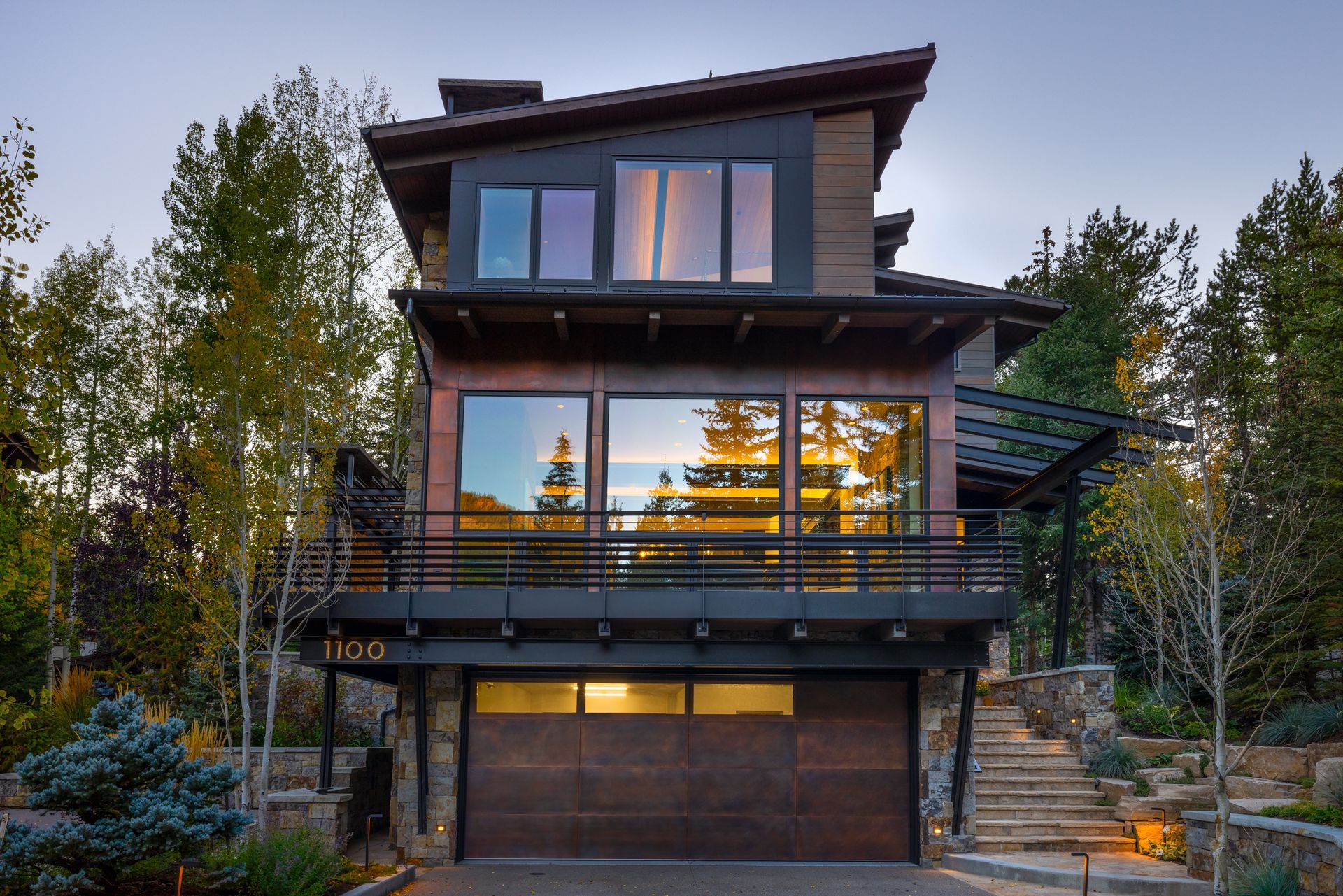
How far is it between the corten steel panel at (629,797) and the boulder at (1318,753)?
26.5 ft

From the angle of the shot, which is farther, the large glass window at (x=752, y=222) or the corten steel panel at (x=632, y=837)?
the large glass window at (x=752, y=222)

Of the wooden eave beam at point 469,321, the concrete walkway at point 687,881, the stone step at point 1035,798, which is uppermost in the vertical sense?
the wooden eave beam at point 469,321

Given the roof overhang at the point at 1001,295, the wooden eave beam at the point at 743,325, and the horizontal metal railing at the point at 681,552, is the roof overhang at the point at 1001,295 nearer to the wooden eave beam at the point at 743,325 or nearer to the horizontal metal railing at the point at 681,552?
the wooden eave beam at the point at 743,325

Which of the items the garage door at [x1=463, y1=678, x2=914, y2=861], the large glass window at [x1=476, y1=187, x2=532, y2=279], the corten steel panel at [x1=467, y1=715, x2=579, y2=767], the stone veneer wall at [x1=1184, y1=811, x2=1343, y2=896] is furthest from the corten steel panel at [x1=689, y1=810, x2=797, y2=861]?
the large glass window at [x1=476, y1=187, x2=532, y2=279]

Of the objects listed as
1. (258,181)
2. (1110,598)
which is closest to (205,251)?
(258,181)

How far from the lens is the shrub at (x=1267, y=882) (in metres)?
9.73

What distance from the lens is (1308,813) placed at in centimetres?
1103

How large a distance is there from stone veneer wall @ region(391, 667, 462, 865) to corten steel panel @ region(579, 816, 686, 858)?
1.71 m

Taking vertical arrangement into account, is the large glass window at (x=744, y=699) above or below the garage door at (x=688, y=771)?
above

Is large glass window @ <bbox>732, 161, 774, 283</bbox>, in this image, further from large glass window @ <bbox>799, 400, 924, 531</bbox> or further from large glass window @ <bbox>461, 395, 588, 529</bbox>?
large glass window @ <bbox>461, 395, 588, 529</bbox>

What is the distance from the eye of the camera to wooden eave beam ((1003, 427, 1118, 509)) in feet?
46.3

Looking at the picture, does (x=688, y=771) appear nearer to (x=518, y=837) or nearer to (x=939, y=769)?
(x=518, y=837)

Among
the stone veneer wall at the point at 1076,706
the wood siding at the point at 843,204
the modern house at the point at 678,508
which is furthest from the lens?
the stone veneer wall at the point at 1076,706

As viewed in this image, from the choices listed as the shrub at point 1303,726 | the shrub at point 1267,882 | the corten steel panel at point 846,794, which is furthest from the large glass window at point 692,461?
the shrub at point 1303,726
